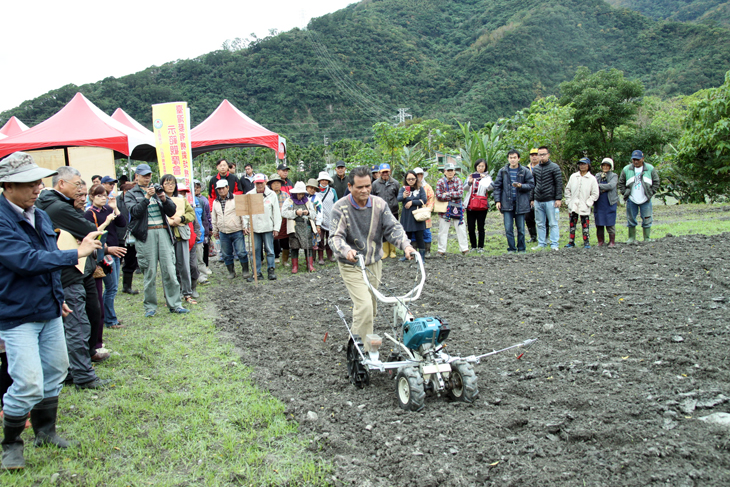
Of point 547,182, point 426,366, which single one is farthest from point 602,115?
point 426,366

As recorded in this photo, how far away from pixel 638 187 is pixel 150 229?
9.46 meters

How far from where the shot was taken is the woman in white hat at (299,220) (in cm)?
1002

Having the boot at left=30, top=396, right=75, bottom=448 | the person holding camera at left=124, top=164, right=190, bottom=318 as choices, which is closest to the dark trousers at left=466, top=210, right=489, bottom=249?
the person holding camera at left=124, top=164, right=190, bottom=318

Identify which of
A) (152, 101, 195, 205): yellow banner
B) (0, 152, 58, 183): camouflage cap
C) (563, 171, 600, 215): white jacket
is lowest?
(563, 171, 600, 215): white jacket

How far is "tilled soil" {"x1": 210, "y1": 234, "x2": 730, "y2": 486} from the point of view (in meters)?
2.90

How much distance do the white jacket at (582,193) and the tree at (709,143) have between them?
33.0 feet

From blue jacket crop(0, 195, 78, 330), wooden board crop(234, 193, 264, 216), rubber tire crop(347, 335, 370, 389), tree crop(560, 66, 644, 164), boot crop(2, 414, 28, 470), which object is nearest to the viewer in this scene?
blue jacket crop(0, 195, 78, 330)

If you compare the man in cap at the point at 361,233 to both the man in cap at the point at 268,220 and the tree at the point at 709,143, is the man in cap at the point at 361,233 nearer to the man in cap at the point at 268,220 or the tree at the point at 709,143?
the man in cap at the point at 268,220

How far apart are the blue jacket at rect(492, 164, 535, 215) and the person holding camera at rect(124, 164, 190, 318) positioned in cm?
678

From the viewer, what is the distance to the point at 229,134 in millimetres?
13109

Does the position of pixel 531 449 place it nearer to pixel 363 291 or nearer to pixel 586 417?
pixel 586 417

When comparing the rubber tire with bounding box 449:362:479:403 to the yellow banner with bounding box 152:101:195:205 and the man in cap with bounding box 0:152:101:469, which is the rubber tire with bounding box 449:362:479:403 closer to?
the man in cap with bounding box 0:152:101:469

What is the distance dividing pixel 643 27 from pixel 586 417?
8408 centimetres

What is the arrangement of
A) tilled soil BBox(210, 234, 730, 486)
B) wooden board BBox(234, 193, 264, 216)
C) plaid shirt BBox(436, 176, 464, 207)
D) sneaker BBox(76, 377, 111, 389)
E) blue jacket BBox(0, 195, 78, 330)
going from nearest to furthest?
tilled soil BBox(210, 234, 730, 486), blue jacket BBox(0, 195, 78, 330), sneaker BBox(76, 377, 111, 389), wooden board BBox(234, 193, 264, 216), plaid shirt BBox(436, 176, 464, 207)
